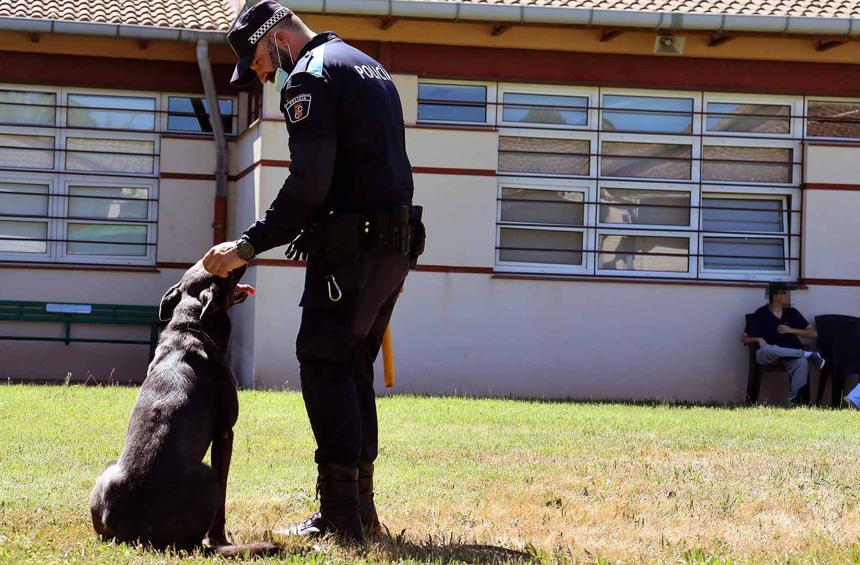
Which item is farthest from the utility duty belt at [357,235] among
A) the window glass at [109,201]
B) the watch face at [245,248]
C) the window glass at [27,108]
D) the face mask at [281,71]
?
the window glass at [27,108]

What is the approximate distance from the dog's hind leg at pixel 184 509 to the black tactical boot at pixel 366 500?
867 mm

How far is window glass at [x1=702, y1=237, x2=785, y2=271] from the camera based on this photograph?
14.1 meters

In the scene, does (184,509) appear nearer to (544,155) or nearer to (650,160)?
(544,155)

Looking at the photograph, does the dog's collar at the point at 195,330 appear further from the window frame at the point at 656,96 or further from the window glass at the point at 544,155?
the window frame at the point at 656,96

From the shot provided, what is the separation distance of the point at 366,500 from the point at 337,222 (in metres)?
1.26

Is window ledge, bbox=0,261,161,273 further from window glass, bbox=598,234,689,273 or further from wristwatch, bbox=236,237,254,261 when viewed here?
wristwatch, bbox=236,237,254,261

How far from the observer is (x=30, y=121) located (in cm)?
1488

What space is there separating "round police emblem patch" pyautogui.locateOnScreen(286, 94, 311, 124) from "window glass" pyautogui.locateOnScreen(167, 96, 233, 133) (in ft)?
34.8

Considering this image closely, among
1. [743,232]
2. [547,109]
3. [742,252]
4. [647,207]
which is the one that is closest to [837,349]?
[742,252]

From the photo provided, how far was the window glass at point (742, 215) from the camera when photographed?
46.4 feet

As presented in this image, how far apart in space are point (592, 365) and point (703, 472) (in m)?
6.43

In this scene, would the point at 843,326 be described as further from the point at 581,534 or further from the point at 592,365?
the point at 581,534

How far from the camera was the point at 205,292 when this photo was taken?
499 cm

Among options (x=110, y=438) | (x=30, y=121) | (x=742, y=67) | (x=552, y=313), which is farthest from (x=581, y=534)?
(x=30, y=121)
